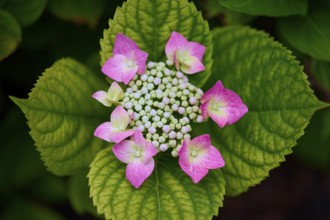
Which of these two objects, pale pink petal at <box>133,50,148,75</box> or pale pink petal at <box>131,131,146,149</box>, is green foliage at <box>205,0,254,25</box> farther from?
pale pink petal at <box>131,131,146,149</box>

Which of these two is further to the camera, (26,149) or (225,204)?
(225,204)

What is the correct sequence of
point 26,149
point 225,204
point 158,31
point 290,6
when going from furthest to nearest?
point 225,204 < point 26,149 < point 290,6 < point 158,31

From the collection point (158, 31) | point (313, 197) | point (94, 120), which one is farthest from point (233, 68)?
point (313, 197)

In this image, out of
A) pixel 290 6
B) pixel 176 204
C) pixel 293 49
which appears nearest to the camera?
pixel 176 204

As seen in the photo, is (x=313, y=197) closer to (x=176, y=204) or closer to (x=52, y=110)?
(x=176, y=204)

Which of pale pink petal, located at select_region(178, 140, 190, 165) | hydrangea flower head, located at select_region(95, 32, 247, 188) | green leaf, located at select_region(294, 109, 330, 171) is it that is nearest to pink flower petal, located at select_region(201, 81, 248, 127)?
hydrangea flower head, located at select_region(95, 32, 247, 188)

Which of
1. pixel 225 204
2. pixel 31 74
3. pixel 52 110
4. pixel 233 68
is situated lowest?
pixel 225 204

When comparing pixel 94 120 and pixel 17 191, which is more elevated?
pixel 94 120

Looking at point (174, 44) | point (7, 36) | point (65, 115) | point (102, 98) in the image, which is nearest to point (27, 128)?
point (7, 36)
